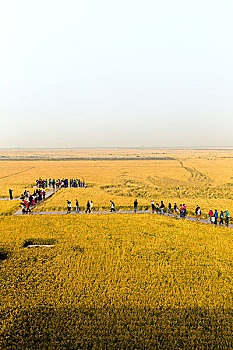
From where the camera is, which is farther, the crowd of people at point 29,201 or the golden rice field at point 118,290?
the crowd of people at point 29,201

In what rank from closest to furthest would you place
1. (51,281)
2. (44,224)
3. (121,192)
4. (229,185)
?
(51,281)
(44,224)
(121,192)
(229,185)

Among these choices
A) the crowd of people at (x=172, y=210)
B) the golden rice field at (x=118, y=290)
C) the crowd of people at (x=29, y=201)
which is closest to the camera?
the golden rice field at (x=118, y=290)

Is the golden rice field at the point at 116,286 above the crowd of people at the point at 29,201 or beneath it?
beneath

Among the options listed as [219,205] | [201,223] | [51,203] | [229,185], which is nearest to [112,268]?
[201,223]

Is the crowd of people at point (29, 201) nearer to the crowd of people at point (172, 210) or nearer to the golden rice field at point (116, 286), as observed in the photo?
the golden rice field at point (116, 286)

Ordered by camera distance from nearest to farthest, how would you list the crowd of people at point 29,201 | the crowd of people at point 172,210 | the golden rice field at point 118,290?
the golden rice field at point 118,290, the crowd of people at point 172,210, the crowd of people at point 29,201

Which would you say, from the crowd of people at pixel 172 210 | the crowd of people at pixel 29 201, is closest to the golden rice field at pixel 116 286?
the crowd of people at pixel 172 210

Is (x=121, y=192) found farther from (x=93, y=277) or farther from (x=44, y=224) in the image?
(x=93, y=277)

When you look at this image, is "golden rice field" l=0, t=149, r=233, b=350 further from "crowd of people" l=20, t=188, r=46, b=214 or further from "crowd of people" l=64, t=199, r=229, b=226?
"crowd of people" l=20, t=188, r=46, b=214
